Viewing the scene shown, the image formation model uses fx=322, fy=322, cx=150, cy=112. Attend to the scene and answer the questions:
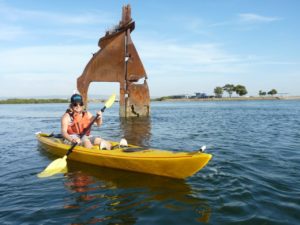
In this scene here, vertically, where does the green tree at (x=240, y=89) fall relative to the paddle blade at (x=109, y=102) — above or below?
above

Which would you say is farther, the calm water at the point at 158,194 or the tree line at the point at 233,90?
the tree line at the point at 233,90

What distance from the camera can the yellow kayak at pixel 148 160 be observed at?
664 centimetres

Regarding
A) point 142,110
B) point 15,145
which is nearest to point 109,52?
point 142,110

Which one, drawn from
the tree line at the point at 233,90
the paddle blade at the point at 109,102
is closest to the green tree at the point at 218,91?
the tree line at the point at 233,90

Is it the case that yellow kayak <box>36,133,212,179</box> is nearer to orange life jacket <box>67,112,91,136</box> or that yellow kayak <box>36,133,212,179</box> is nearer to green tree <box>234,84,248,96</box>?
orange life jacket <box>67,112,91,136</box>

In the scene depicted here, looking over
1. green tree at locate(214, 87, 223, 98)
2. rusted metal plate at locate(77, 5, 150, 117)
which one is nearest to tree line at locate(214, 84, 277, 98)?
green tree at locate(214, 87, 223, 98)

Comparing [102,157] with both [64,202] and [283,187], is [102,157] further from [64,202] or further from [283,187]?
[283,187]

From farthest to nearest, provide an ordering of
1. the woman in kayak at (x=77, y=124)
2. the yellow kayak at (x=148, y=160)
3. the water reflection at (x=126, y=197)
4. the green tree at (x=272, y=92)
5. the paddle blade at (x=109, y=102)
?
the green tree at (x=272, y=92)
the paddle blade at (x=109, y=102)
the woman in kayak at (x=77, y=124)
the yellow kayak at (x=148, y=160)
the water reflection at (x=126, y=197)

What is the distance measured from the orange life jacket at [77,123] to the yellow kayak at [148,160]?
2.08 ft

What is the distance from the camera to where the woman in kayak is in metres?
8.83

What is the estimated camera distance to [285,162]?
8.77 meters

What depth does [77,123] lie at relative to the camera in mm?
9133

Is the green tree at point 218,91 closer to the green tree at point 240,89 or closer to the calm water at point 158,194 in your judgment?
the green tree at point 240,89

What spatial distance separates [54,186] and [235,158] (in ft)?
17.1
